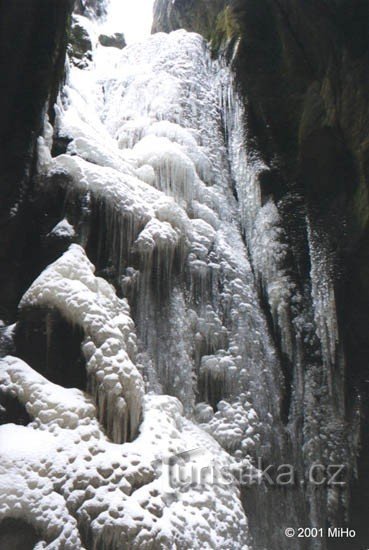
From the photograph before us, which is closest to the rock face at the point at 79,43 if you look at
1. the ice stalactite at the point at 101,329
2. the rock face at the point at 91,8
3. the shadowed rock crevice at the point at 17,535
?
the rock face at the point at 91,8

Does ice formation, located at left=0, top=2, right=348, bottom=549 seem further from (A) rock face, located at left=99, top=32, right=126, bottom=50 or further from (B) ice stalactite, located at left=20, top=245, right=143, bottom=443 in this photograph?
(A) rock face, located at left=99, top=32, right=126, bottom=50

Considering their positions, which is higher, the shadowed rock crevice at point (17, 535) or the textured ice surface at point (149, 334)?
the textured ice surface at point (149, 334)

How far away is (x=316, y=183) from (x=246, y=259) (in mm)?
1268

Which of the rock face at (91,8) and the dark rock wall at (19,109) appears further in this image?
the rock face at (91,8)

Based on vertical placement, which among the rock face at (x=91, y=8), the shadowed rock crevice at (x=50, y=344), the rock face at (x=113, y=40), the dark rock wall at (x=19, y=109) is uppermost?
the rock face at (x=91, y=8)

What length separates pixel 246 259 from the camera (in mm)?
6332

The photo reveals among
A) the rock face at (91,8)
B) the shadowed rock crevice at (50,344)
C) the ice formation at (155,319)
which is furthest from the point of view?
the rock face at (91,8)

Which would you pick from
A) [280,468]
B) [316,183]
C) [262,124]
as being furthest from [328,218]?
[280,468]

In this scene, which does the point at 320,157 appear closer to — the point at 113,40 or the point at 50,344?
the point at 50,344

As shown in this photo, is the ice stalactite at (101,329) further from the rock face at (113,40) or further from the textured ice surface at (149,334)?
→ the rock face at (113,40)

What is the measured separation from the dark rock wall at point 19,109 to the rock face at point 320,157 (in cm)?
265

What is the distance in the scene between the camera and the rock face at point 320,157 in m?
5.96

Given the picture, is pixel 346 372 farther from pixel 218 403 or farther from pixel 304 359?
pixel 218 403

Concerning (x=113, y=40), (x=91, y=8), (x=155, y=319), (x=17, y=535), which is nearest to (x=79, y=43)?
(x=113, y=40)
